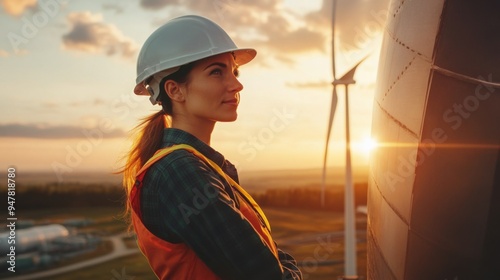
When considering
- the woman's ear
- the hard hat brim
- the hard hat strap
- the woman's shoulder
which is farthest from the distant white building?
the woman's shoulder

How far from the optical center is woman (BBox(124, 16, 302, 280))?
2.91 meters

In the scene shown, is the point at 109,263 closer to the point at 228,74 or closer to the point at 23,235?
the point at 23,235

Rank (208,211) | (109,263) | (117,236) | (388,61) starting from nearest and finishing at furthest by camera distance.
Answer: (208,211) < (388,61) < (109,263) < (117,236)

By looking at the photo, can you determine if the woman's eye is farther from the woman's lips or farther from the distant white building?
the distant white building

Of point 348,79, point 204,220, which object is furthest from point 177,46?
point 348,79

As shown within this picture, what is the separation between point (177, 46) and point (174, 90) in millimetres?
283

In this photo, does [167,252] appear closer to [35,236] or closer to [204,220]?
[204,220]

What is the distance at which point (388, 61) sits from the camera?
6.84 metres

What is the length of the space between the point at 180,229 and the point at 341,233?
87.1 meters

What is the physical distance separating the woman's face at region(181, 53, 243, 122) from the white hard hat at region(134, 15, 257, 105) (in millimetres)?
97

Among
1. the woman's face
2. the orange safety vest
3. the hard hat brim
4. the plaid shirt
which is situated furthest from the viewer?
the hard hat brim

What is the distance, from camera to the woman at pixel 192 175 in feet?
9.55

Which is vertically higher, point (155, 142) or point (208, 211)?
point (155, 142)

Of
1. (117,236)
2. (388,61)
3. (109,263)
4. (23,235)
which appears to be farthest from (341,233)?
(388,61)
